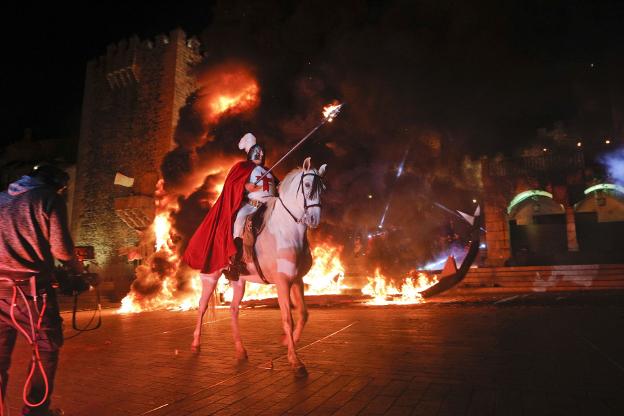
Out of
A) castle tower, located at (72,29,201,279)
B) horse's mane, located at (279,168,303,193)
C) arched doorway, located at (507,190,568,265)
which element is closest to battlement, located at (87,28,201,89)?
castle tower, located at (72,29,201,279)

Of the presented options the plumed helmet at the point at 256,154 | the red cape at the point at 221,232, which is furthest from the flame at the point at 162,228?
the plumed helmet at the point at 256,154

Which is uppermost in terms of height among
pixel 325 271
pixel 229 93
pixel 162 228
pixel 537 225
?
pixel 229 93

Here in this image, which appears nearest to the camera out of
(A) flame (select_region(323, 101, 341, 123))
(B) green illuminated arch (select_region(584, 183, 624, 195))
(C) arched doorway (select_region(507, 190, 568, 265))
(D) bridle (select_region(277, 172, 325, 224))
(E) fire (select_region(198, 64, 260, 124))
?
(D) bridle (select_region(277, 172, 325, 224))

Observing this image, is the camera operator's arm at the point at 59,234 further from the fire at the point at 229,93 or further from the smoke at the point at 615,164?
the smoke at the point at 615,164

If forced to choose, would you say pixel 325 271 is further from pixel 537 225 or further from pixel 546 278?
pixel 537 225

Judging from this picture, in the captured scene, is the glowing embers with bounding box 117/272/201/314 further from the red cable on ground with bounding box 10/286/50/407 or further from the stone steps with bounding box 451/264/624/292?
the red cable on ground with bounding box 10/286/50/407

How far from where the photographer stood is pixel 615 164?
58.5 feet

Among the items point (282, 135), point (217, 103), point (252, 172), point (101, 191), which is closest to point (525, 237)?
point (282, 135)

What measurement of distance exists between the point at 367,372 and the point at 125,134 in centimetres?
2879

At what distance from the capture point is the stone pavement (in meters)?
2.88

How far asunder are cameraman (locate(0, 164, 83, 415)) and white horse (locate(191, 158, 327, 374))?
2086 millimetres

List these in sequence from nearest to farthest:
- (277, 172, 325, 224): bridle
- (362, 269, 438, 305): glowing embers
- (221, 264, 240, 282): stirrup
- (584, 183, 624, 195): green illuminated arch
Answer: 1. (277, 172, 325, 224): bridle
2. (221, 264, 240, 282): stirrup
3. (362, 269, 438, 305): glowing embers
4. (584, 183, 624, 195): green illuminated arch

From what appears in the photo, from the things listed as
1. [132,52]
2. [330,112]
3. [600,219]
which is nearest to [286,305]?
[330,112]

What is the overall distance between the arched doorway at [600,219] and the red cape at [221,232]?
19.8m
